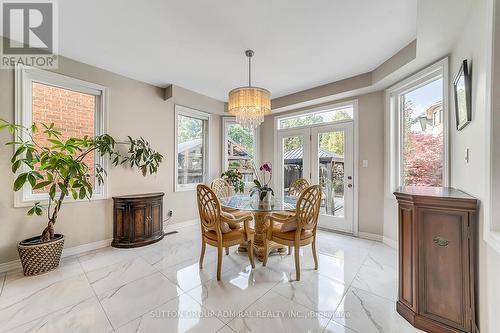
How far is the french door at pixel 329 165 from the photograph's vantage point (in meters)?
3.66

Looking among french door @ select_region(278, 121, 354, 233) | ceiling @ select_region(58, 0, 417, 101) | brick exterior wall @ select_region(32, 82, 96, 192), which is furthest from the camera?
french door @ select_region(278, 121, 354, 233)

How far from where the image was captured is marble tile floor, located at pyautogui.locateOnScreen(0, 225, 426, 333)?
1.56 meters

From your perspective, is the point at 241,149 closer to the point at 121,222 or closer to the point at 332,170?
the point at 332,170

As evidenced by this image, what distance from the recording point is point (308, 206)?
7.21 ft

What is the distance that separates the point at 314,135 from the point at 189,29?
9.19 feet

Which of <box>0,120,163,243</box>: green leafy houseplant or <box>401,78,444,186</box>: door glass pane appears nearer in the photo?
<box>0,120,163,243</box>: green leafy houseplant

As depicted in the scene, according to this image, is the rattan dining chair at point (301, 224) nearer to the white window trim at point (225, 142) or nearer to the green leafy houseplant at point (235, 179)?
the green leafy houseplant at point (235, 179)

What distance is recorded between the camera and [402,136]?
3.08 metres

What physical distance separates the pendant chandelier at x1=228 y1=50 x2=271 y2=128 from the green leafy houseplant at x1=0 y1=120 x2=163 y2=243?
173cm

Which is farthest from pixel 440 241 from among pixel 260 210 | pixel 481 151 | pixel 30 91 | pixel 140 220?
pixel 30 91

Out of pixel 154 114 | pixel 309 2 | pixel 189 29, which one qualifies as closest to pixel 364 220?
pixel 309 2

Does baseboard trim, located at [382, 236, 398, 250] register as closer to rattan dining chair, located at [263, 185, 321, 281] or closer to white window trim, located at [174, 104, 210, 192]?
rattan dining chair, located at [263, 185, 321, 281]

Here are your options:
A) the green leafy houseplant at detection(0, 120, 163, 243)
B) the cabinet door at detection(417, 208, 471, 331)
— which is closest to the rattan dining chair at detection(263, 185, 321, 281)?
the cabinet door at detection(417, 208, 471, 331)

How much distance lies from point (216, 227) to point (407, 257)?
67.3 inches
